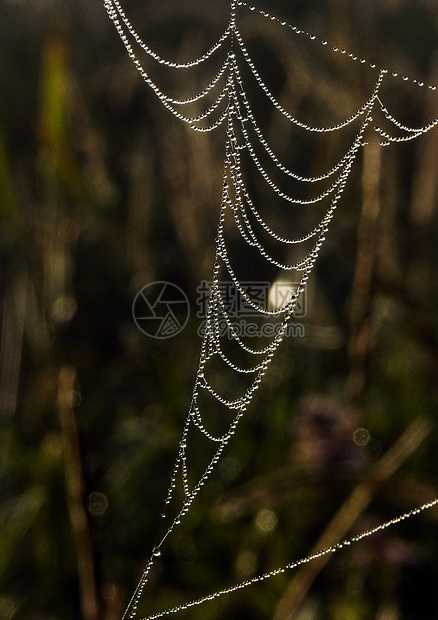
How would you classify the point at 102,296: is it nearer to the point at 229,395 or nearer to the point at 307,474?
the point at 229,395

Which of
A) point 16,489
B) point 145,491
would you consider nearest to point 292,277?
point 145,491

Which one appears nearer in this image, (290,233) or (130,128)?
(290,233)

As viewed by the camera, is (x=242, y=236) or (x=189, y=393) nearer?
(x=189, y=393)

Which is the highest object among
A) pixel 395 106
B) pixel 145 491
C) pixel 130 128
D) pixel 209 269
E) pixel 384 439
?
pixel 395 106

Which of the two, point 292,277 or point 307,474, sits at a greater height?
point 292,277

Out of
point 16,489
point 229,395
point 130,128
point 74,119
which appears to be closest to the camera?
point 16,489

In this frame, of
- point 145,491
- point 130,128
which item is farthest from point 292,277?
point 130,128

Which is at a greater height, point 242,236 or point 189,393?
point 242,236

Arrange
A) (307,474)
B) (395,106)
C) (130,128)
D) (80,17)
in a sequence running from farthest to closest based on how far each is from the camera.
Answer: (80,17), (130,128), (395,106), (307,474)
